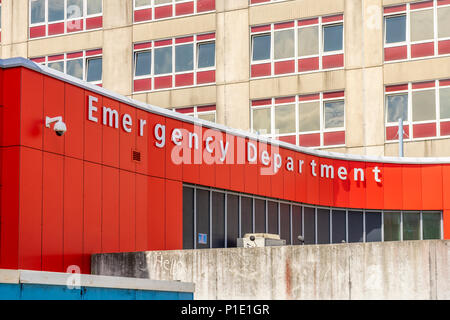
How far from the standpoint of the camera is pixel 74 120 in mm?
21844

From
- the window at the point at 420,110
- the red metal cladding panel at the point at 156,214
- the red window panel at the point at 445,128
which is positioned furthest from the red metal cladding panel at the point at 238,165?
the red window panel at the point at 445,128

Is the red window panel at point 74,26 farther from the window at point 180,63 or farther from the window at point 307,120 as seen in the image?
the window at point 307,120

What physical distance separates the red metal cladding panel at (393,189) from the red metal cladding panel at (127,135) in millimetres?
12928

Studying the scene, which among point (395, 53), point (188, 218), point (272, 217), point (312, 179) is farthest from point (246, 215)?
point (395, 53)

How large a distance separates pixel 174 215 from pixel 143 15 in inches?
821

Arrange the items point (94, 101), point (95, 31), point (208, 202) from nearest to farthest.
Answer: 1. point (94, 101)
2. point (208, 202)
3. point (95, 31)

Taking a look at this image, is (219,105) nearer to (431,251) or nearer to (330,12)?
(330,12)

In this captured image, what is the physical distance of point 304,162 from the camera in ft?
103

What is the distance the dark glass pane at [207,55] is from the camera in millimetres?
42562

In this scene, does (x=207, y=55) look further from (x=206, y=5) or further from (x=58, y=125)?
(x=58, y=125)

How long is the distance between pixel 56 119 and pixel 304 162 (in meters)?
12.2

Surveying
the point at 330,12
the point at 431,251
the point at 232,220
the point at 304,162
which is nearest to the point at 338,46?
the point at 330,12

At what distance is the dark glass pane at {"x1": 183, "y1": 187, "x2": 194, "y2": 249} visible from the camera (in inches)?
1014

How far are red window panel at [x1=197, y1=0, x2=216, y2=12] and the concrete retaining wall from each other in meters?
23.0
